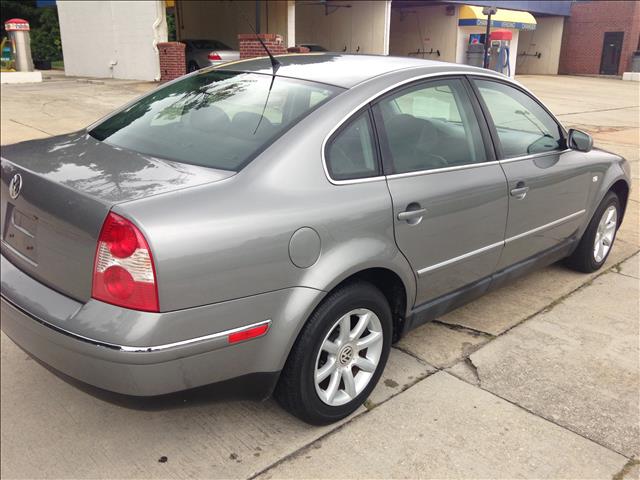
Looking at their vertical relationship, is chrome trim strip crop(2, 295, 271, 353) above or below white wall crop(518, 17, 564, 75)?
below

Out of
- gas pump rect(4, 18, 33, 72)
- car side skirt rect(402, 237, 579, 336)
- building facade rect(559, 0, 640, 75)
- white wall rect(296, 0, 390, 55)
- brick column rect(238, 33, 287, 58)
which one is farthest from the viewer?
building facade rect(559, 0, 640, 75)

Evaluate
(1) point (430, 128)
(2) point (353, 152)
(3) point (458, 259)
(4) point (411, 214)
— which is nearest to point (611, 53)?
(1) point (430, 128)

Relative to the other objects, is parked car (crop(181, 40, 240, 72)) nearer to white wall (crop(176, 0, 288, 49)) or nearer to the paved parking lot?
white wall (crop(176, 0, 288, 49))

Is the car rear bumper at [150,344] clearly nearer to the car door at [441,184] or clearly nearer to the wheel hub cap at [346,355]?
the wheel hub cap at [346,355]

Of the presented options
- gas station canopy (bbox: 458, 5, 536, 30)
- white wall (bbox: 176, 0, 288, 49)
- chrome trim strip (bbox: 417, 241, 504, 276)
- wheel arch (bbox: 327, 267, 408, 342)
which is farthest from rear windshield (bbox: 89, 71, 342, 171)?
gas station canopy (bbox: 458, 5, 536, 30)

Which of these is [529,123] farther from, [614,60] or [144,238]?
[614,60]

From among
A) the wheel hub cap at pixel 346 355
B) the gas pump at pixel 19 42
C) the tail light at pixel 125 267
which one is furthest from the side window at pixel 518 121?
the gas pump at pixel 19 42

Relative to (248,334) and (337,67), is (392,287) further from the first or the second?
(337,67)

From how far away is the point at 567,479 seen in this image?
248 centimetres

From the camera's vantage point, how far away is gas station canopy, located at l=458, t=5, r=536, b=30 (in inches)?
1031

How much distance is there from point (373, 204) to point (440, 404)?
1083mm

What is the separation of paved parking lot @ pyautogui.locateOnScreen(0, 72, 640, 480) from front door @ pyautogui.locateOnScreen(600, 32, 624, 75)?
35446mm

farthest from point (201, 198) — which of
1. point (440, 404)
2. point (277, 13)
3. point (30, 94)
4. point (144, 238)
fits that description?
point (277, 13)

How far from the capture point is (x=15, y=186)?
2.61 meters
